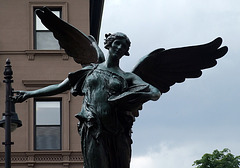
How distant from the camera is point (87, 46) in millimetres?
10828

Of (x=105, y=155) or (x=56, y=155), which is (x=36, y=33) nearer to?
(x=56, y=155)

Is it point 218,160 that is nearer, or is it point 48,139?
point 48,139

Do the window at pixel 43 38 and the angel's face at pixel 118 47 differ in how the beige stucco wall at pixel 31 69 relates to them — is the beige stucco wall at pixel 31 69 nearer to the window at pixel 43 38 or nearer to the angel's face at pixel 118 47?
the window at pixel 43 38

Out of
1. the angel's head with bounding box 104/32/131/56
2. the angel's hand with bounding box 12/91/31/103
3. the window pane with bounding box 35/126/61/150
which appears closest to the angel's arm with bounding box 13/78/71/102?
the angel's hand with bounding box 12/91/31/103

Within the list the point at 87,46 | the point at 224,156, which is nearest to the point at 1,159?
the point at 224,156

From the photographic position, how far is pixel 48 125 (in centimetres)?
3694

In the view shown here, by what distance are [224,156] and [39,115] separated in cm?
1890

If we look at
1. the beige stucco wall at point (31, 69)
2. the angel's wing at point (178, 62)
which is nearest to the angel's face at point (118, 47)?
the angel's wing at point (178, 62)

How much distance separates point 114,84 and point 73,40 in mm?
1181

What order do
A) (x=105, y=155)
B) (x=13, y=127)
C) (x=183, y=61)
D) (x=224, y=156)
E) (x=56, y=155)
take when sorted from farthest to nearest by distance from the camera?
(x=224, y=156) → (x=56, y=155) → (x=13, y=127) → (x=183, y=61) → (x=105, y=155)

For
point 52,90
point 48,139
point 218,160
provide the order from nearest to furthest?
point 52,90 < point 48,139 < point 218,160

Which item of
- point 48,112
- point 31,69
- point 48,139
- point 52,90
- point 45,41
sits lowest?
point 52,90

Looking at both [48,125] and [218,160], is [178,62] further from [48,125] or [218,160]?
[218,160]

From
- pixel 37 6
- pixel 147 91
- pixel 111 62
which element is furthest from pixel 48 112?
pixel 147 91
